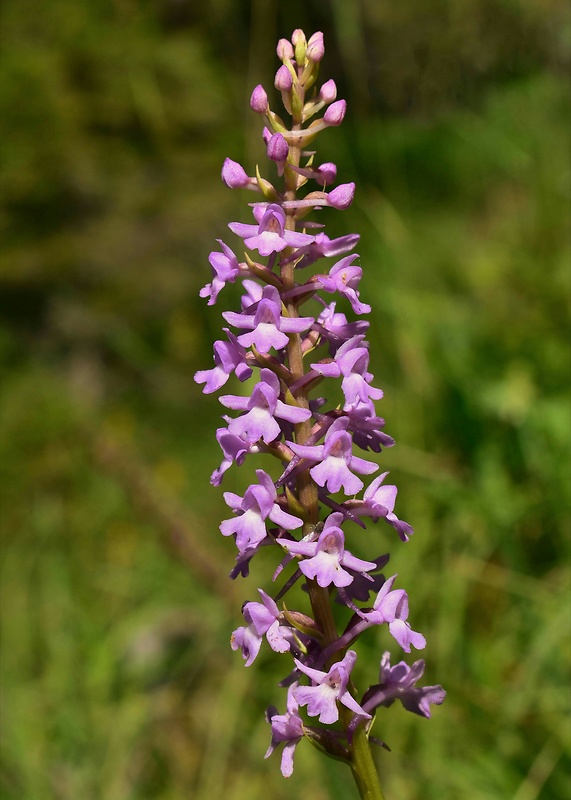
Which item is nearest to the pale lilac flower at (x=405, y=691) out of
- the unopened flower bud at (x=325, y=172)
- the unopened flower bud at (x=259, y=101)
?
the unopened flower bud at (x=325, y=172)

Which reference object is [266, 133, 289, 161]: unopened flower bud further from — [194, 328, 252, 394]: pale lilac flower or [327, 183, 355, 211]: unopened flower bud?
[194, 328, 252, 394]: pale lilac flower

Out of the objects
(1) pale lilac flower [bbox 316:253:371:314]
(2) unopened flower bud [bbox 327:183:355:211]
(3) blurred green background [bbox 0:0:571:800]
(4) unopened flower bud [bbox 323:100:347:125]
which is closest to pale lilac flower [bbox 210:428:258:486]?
(1) pale lilac flower [bbox 316:253:371:314]

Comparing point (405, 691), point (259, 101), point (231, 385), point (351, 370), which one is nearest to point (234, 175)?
point (259, 101)

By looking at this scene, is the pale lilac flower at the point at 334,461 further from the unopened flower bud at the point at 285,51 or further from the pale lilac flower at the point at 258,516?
the unopened flower bud at the point at 285,51

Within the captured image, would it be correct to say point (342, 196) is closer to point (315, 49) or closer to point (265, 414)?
point (315, 49)

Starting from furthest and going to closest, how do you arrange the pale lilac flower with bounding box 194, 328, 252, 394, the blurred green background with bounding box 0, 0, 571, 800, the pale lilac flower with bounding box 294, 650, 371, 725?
the blurred green background with bounding box 0, 0, 571, 800 → the pale lilac flower with bounding box 194, 328, 252, 394 → the pale lilac flower with bounding box 294, 650, 371, 725

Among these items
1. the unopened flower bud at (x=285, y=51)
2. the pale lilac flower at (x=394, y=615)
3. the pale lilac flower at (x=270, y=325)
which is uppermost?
the unopened flower bud at (x=285, y=51)
